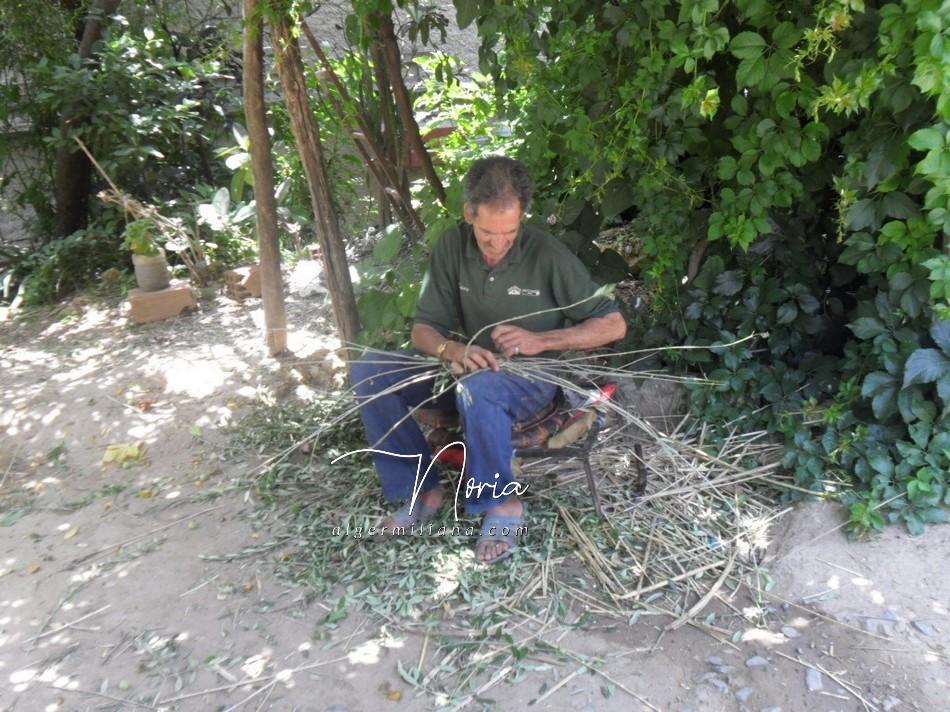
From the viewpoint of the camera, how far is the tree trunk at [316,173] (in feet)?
11.5

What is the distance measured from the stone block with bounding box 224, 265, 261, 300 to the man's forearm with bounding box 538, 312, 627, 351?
3.61 meters

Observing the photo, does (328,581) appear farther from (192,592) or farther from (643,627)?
(643,627)

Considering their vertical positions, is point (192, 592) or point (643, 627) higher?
point (192, 592)

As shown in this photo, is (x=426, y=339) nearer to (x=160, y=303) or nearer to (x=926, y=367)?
(x=926, y=367)

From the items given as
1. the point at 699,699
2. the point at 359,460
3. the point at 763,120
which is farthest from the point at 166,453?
the point at 763,120

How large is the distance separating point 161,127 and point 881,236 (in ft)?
18.8

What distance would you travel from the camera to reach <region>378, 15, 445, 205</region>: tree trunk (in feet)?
12.4

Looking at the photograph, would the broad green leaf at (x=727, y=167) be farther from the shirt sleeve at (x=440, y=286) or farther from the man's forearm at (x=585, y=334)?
the shirt sleeve at (x=440, y=286)

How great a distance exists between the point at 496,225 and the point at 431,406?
0.77m

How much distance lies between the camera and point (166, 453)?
3922mm

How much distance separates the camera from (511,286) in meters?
2.89

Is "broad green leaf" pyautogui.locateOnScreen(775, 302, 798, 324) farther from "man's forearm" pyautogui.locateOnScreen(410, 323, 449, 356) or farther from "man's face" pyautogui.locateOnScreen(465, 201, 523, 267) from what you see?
"man's forearm" pyautogui.locateOnScreen(410, 323, 449, 356)

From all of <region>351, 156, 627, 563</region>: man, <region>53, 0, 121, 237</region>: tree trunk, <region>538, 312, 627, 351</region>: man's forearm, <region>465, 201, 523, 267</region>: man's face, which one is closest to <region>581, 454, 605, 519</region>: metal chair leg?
<region>351, 156, 627, 563</region>: man

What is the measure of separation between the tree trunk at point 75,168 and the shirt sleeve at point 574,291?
5.18 m
